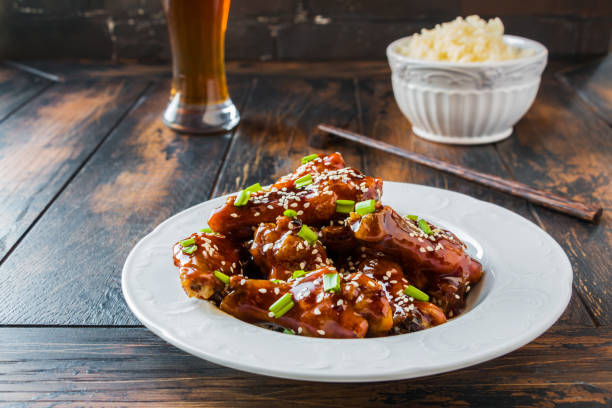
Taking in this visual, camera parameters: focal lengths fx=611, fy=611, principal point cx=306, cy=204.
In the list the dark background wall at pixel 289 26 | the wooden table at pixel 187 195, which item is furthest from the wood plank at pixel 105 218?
the dark background wall at pixel 289 26

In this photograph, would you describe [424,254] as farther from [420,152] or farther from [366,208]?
[420,152]

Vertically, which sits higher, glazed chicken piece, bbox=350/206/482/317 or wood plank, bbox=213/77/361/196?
glazed chicken piece, bbox=350/206/482/317

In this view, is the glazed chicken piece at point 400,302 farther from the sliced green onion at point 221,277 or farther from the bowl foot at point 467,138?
the bowl foot at point 467,138

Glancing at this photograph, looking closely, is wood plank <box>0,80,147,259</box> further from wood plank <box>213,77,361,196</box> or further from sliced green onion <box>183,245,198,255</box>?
sliced green onion <box>183,245,198,255</box>

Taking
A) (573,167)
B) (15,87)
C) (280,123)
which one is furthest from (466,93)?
(15,87)

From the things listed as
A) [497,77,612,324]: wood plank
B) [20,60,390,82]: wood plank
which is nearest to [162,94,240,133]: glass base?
[20,60,390,82]: wood plank
